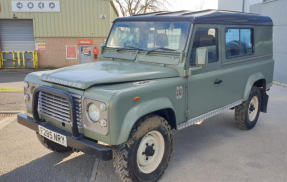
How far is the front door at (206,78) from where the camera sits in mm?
3881

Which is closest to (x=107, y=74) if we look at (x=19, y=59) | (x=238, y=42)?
(x=238, y=42)

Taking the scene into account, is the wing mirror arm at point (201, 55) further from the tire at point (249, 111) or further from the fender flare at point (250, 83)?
the tire at point (249, 111)

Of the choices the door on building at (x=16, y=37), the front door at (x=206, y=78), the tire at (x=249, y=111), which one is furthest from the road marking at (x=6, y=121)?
the door on building at (x=16, y=37)

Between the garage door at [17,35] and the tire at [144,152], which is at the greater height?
the garage door at [17,35]

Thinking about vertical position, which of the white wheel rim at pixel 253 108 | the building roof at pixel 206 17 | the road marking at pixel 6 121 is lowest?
the road marking at pixel 6 121

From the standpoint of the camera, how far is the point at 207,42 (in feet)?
13.6

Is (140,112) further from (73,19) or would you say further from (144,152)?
(73,19)

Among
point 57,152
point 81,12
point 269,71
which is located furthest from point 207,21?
point 81,12

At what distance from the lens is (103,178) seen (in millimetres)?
3627

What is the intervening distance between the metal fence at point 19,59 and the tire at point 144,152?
49.8ft

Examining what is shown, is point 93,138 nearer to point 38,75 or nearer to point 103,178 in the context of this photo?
point 103,178

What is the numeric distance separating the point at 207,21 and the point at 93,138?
241cm

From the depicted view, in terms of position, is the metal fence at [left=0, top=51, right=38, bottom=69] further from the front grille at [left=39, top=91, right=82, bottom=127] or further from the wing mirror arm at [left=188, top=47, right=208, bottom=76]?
the wing mirror arm at [left=188, top=47, right=208, bottom=76]

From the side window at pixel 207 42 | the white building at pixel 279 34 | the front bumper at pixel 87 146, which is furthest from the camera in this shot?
the white building at pixel 279 34
